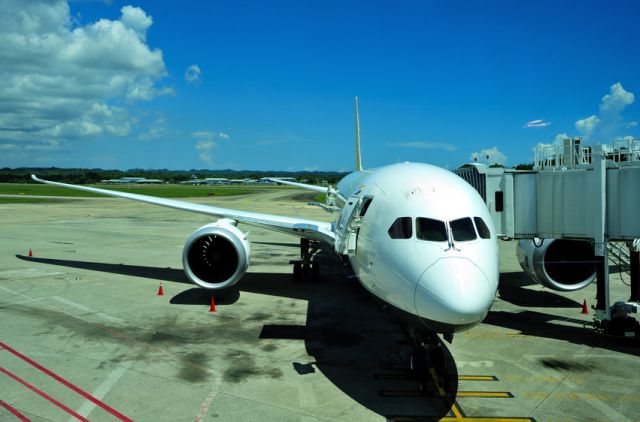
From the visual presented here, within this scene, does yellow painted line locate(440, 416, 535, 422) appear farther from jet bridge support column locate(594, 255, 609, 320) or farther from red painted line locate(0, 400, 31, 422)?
red painted line locate(0, 400, 31, 422)

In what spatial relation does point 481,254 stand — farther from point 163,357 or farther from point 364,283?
point 163,357

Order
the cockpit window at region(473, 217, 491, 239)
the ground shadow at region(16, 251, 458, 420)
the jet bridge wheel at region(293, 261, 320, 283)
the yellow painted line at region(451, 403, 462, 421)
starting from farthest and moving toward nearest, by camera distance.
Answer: the jet bridge wheel at region(293, 261, 320, 283)
the ground shadow at region(16, 251, 458, 420)
the cockpit window at region(473, 217, 491, 239)
the yellow painted line at region(451, 403, 462, 421)

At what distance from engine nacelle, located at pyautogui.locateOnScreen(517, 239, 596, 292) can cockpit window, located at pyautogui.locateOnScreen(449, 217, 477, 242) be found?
24.8 ft

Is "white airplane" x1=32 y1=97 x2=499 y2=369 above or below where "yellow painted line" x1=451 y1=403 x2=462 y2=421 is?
above

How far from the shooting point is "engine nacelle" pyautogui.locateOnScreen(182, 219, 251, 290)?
1518 cm

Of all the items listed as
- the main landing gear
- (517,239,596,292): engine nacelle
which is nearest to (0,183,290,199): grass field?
the main landing gear

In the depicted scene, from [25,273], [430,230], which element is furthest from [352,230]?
[25,273]

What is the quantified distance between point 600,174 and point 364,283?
21.3ft

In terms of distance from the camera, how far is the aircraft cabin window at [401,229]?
28.9ft

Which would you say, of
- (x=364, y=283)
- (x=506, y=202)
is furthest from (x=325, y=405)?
(x=506, y=202)

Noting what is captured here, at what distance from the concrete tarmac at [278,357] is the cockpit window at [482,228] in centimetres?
273

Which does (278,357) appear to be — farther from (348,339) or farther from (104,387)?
(104,387)

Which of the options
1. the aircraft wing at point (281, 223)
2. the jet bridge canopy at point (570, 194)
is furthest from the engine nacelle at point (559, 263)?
the aircraft wing at point (281, 223)

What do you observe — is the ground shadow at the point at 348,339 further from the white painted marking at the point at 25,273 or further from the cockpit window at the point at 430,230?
the cockpit window at the point at 430,230
